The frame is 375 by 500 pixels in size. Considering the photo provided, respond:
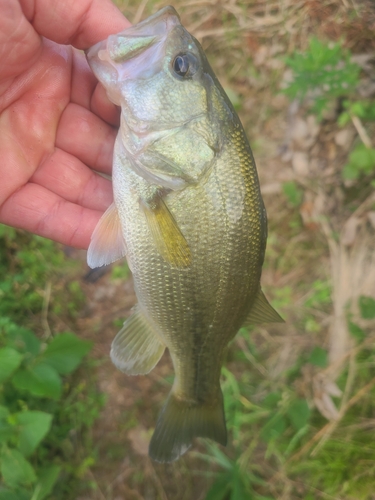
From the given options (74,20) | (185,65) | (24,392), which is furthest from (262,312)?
(24,392)

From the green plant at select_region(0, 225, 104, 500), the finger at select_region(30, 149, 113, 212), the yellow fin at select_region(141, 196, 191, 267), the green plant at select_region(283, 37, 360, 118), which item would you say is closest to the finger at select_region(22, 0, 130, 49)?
the finger at select_region(30, 149, 113, 212)

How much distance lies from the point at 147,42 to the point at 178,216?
0.69 meters

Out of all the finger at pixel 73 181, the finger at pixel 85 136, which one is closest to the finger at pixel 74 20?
the finger at pixel 85 136

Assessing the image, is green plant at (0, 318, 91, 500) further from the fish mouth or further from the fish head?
the fish mouth

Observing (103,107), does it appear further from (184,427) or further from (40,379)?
(184,427)

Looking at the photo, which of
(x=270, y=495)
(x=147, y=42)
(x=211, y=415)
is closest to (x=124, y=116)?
(x=147, y=42)

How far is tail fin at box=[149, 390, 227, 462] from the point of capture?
1.99m

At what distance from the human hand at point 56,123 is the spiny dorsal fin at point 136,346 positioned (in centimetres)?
50

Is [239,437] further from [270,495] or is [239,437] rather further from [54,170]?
[54,170]

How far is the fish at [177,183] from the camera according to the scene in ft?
5.11

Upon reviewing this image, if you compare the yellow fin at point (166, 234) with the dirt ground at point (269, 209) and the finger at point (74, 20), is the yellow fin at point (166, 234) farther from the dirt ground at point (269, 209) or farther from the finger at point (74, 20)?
the dirt ground at point (269, 209)

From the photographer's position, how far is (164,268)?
1.66 m

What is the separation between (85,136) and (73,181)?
0.24m

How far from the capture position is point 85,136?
2020 millimetres
